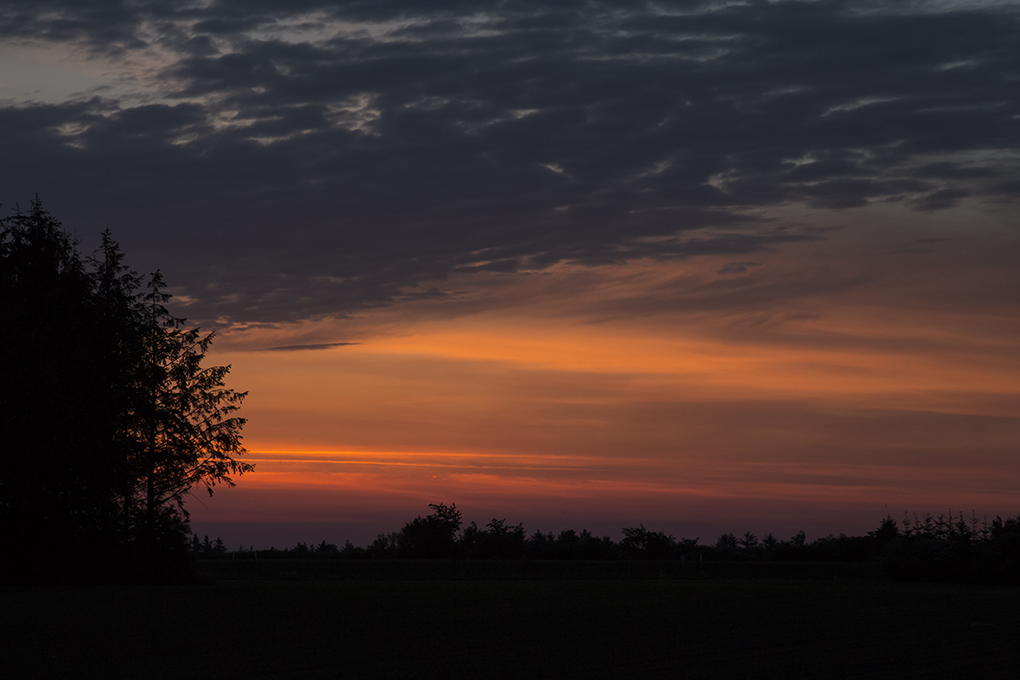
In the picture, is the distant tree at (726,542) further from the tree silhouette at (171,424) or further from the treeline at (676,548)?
the tree silhouette at (171,424)

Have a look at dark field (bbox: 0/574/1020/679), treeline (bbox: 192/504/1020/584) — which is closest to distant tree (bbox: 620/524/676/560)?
treeline (bbox: 192/504/1020/584)

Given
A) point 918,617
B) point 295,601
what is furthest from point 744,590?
point 295,601

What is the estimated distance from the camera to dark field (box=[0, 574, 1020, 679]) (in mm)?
18328

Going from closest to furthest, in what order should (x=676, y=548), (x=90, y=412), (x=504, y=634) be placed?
(x=504, y=634) < (x=90, y=412) < (x=676, y=548)

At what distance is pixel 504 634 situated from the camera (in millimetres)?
23656

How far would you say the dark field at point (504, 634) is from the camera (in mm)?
18328

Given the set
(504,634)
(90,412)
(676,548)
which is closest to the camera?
(504,634)

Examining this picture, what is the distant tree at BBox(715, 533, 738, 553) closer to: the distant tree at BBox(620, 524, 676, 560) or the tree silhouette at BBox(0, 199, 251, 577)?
the distant tree at BBox(620, 524, 676, 560)

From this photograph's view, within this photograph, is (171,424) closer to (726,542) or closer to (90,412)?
(90,412)

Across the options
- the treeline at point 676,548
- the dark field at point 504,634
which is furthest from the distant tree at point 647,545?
the dark field at point 504,634

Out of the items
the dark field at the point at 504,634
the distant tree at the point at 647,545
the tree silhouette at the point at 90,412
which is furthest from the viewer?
the distant tree at the point at 647,545

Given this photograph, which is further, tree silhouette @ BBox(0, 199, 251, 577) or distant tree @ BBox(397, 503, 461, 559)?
distant tree @ BBox(397, 503, 461, 559)

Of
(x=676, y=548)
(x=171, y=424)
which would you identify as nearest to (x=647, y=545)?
(x=676, y=548)

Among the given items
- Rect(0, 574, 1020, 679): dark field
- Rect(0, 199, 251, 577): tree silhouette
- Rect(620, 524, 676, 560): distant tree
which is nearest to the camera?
Rect(0, 574, 1020, 679): dark field
